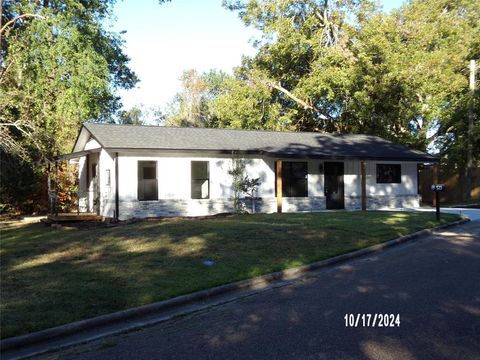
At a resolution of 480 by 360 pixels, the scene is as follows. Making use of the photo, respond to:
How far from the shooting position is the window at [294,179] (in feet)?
76.0

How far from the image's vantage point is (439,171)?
33.8m

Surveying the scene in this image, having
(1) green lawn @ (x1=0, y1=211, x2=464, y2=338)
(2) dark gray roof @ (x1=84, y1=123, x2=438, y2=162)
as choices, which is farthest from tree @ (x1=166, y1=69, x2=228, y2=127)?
(1) green lawn @ (x1=0, y1=211, x2=464, y2=338)

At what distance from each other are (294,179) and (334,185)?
227 centimetres

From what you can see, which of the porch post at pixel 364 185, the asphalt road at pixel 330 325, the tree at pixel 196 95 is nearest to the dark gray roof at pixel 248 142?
the porch post at pixel 364 185

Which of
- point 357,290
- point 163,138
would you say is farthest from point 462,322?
point 163,138

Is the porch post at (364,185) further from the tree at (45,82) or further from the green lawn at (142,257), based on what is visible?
the tree at (45,82)

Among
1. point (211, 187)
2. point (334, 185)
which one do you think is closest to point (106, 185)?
point (211, 187)

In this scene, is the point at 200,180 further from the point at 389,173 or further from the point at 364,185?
the point at 389,173

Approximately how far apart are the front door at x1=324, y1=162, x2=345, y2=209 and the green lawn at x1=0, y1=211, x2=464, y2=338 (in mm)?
6775

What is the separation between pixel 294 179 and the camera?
76.9 feet

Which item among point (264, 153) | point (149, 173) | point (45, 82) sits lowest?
point (149, 173)

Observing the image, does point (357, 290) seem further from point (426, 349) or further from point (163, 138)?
point (163, 138)

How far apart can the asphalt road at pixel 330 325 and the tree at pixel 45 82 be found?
15918mm

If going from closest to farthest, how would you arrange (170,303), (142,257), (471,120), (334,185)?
(170,303)
(142,257)
(334,185)
(471,120)
